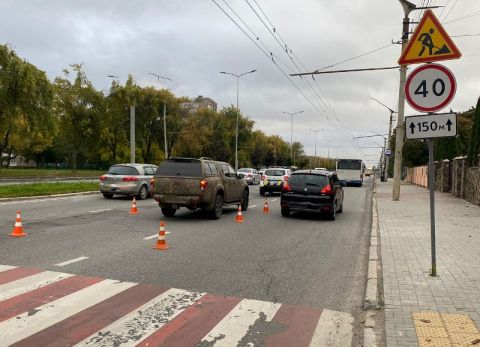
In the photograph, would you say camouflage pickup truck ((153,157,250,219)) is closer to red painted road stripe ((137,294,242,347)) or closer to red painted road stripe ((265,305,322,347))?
red painted road stripe ((137,294,242,347))

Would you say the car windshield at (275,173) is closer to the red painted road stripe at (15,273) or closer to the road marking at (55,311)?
the red painted road stripe at (15,273)

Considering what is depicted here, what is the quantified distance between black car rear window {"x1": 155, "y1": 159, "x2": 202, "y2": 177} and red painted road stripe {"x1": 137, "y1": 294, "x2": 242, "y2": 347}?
7983 mm

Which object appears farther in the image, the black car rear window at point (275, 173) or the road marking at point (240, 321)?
the black car rear window at point (275, 173)

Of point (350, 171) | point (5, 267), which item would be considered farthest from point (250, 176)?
point (5, 267)

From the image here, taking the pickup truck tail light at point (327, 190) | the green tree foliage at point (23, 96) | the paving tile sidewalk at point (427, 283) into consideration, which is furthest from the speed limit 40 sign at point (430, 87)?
the green tree foliage at point (23, 96)

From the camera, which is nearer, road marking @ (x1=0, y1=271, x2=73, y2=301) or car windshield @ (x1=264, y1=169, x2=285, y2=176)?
road marking @ (x1=0, y1=271, x2=73, y2=301)

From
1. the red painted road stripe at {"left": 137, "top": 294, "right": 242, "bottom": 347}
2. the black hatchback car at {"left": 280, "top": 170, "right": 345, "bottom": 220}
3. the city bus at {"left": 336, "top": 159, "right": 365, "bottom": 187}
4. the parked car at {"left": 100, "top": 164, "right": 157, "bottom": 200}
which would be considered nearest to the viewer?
the red painted road stripe at {"left": 137, "top": 294, "right": 242, "bottom": 347}

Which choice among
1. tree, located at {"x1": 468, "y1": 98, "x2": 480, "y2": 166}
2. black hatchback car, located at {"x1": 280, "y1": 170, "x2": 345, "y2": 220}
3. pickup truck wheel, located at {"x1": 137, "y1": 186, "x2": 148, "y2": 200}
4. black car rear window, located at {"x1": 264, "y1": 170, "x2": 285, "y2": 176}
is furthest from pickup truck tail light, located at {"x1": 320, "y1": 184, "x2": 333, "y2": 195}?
black car rear window, located at {"x1": 264, "y1": 170, "x2": 285, "y2": 176}

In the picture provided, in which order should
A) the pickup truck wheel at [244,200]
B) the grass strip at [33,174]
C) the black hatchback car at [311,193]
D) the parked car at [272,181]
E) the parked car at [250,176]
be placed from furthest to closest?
1. the grass strip at [33,174]
2. the parked car at [250,176]
3. the parked car at [272,181]
4. the pickup truck wheel at [244,200]
5. the black hatchback car at [311,193]

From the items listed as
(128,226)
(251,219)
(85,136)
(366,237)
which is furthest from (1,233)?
(85,136)

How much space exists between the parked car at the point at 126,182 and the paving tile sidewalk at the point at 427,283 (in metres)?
11.7

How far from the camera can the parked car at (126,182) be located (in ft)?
67.3

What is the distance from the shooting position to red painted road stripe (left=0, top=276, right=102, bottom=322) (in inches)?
203

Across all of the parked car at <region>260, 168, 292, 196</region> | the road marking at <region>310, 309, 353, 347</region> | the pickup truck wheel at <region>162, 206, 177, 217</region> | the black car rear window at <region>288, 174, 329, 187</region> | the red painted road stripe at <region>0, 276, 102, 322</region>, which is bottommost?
the road marking at <region>310, 309, 353, 347</region>
